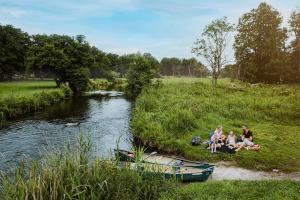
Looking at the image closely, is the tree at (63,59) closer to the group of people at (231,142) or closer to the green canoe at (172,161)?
the group of people at (231,142)

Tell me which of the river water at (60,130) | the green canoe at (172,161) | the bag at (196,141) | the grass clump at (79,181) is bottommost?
the river water at (60,130)

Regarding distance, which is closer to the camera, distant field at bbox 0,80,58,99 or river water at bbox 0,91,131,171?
river water at bbox 0,91,131,171

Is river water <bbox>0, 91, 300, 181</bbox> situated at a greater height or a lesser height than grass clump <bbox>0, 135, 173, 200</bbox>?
lesser

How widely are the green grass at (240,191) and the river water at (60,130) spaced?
601 cm

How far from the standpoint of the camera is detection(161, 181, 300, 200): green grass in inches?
579

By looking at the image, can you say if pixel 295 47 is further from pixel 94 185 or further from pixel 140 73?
pixel 94 185

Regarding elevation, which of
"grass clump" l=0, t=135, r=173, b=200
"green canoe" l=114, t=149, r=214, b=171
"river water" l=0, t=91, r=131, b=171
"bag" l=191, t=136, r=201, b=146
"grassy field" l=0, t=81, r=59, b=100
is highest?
"grassy field" l=0, t=81, r=59, b=100

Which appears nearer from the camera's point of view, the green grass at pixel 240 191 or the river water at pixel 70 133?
the green grass at pixel 240 191

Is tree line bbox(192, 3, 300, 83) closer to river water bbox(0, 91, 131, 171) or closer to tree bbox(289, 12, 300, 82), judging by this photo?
tree bbox(289, 12, 300, 82)

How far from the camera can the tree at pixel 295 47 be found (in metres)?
78.8

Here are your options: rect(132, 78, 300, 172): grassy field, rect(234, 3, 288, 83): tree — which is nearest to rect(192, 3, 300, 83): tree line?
rect(234, 3, 288, 83): tree

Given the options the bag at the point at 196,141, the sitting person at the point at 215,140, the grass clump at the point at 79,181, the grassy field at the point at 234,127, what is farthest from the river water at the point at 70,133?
the bag at the point at 196,141

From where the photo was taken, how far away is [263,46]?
7594cm

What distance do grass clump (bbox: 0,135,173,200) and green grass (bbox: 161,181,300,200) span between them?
1.08m
